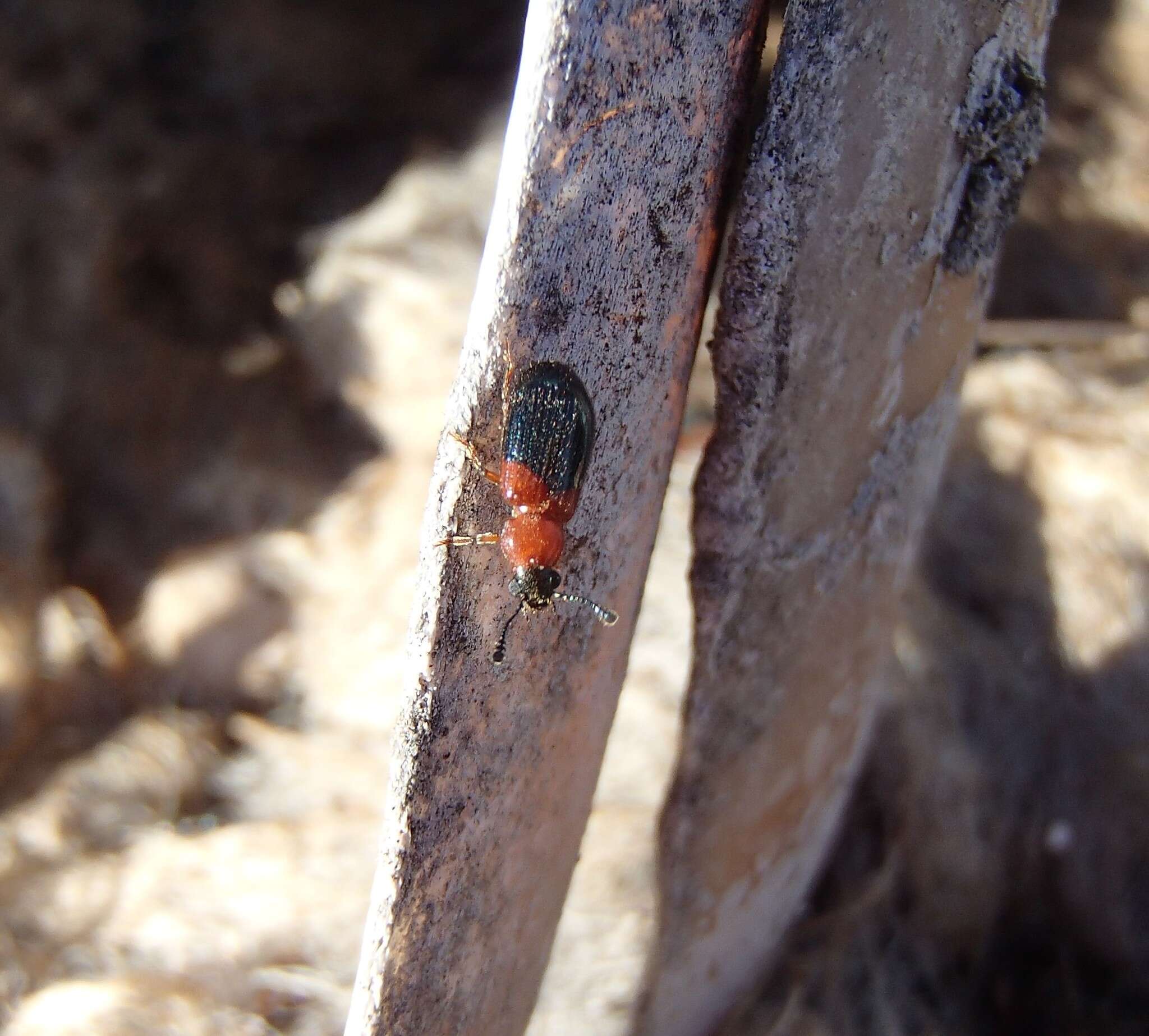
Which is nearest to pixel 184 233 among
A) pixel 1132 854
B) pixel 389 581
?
pixel 389 581

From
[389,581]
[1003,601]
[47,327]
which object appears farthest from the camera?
[47,327]

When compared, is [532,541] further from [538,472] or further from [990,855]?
[990,855]

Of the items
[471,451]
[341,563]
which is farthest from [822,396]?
[341,563]

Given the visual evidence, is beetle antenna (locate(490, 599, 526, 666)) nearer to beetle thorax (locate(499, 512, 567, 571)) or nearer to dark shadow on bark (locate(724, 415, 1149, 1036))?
beetle thorax (locate(499, 512, 567, 571))

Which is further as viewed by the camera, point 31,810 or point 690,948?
point 31,810

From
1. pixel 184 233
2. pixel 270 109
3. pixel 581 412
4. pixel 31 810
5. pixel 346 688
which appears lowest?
pixel 31 810

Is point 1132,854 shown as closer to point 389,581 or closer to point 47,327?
point 389,581

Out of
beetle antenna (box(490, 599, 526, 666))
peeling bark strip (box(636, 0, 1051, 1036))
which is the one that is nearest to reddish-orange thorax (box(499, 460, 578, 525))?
beetle antenna (box(490, 599, 526, 666))
